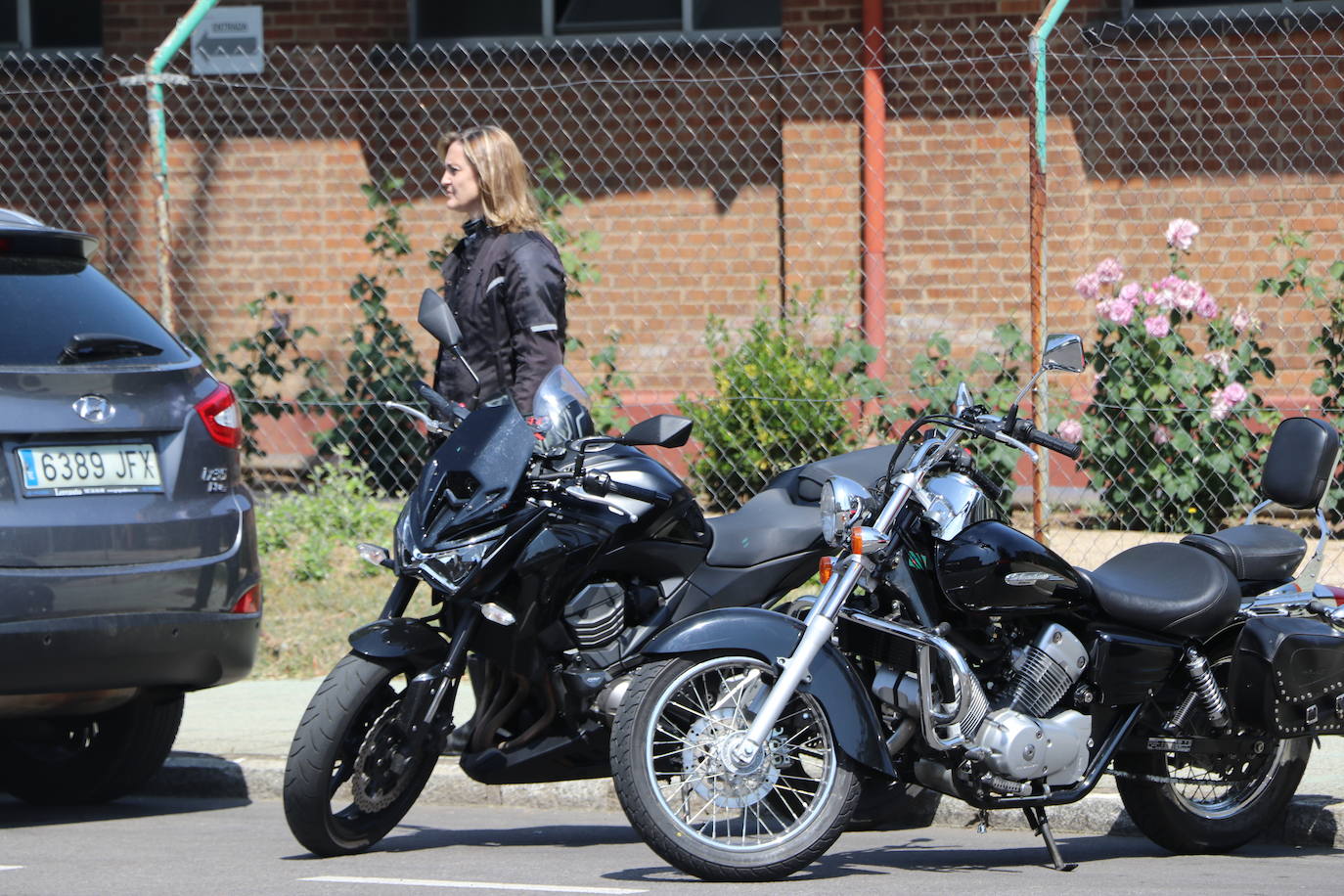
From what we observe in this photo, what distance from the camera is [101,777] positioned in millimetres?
6008

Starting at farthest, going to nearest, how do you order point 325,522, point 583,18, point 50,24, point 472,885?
point 50,24 < point 583,18 < point 325,522 < point 472,885

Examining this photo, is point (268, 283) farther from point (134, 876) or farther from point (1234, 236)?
point (134, 876)

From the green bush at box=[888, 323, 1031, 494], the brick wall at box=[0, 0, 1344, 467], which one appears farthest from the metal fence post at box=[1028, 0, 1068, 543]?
the brick wall at box=[0, 0, 1344, 467]

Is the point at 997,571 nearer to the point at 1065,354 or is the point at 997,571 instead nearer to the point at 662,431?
the point at 1065,354

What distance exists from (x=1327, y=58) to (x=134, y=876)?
7.56 meters

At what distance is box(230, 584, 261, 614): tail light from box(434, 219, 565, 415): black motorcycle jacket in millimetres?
837

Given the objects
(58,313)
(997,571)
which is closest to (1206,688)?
(997,571)

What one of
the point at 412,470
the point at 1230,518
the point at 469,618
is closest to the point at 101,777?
the point at 469,618

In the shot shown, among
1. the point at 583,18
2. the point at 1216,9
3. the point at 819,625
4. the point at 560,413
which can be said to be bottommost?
the point at 819,625

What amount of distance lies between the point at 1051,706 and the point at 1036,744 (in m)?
0.15

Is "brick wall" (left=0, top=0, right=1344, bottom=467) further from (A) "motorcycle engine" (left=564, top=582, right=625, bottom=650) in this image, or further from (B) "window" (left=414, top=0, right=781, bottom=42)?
(A) "motorcycle engine" (left=564, top=582, right=625, bottom=650)

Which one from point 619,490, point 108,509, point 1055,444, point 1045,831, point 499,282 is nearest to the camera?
point 1055,444

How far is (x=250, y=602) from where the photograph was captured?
569 cm

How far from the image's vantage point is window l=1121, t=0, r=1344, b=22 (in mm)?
10305
